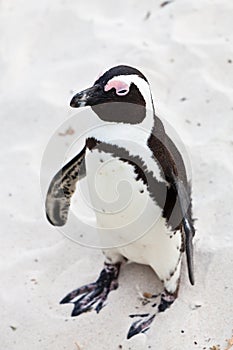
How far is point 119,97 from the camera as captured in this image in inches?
50.6

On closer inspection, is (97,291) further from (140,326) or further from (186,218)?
(186,218)

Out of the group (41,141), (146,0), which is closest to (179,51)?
(146,0)

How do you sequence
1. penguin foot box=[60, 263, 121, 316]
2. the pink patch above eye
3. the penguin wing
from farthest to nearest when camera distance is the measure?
penguin foot box=[60, 263, 121, 316]
the penguin wing
the pink patch above eye

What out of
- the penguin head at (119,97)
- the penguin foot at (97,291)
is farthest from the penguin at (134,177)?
the penguin foot at (97,291)

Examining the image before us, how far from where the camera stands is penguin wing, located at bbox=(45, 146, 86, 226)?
1.47 metres

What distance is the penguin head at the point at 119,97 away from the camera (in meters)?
1.28

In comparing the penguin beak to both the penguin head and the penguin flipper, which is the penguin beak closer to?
the penguin head

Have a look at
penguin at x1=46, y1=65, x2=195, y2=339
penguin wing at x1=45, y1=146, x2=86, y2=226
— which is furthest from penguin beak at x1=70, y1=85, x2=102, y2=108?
penguin wing at x1=45, y1=146, x2=86, y2=226

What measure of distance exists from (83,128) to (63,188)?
0.52 m

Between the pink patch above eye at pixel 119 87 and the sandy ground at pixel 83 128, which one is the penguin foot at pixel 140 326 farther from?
the pink patch above eye at pixel 119 87

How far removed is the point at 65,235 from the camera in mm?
1745

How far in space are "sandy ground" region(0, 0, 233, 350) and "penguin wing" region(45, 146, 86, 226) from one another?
17cm

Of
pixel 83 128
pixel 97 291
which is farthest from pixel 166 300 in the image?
pixel 83 128

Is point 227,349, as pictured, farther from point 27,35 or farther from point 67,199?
point 27,35
